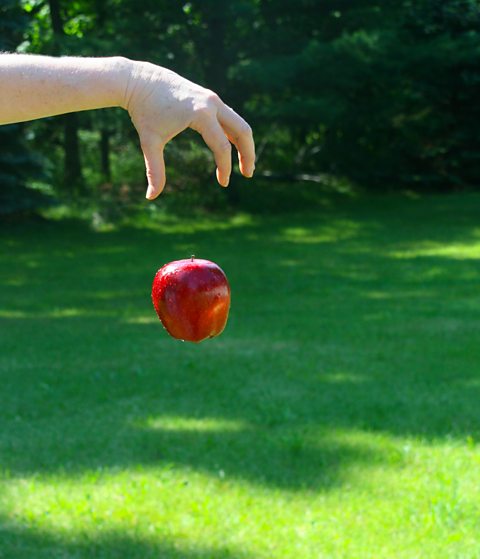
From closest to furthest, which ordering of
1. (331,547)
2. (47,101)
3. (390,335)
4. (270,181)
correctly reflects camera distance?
(47,101), (331,547), (390,335), (270,181)

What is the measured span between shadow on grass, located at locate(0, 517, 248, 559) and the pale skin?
2.56 metres

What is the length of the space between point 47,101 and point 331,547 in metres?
2.83

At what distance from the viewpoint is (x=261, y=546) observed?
13.7 ft

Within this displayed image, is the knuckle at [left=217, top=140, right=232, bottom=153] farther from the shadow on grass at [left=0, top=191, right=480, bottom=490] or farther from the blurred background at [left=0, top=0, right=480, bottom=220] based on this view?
the blurred background at [left=0, top=0, right=480, bottom=220]

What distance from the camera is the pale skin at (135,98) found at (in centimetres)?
185

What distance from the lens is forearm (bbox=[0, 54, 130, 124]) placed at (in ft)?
6.25

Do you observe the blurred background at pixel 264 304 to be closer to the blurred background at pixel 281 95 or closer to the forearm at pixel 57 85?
the blurred background at pixel 281 95

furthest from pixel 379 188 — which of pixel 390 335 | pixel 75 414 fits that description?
pixel 75 414

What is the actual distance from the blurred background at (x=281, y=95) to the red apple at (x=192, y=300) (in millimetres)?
12774

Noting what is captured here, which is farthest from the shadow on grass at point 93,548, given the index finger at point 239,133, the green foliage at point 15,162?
the green foliage at point 15,162

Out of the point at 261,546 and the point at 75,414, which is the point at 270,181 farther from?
the point at 261,546

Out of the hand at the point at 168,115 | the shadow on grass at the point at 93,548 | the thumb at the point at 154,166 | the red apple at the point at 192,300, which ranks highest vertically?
the hand at the point at 168,115

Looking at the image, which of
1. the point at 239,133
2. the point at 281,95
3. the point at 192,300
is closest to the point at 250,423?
the point at 192,300

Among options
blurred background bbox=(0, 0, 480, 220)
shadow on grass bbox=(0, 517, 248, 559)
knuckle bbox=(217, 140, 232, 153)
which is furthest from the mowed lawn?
blurred background bbox=(0, 0, 480, 220)
